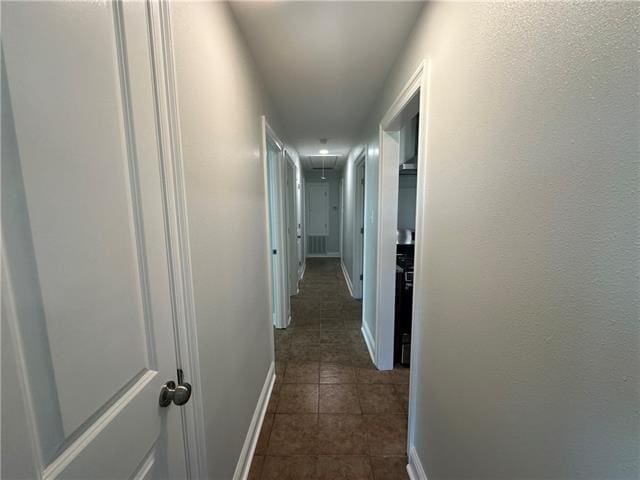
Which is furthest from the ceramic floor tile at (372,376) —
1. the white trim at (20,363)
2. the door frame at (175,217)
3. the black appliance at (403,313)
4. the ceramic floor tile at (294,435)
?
the white trim at (20,363)

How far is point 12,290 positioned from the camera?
0.37 m

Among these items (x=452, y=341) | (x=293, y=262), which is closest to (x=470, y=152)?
(x=452, y=341)

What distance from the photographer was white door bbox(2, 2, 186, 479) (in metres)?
0.38

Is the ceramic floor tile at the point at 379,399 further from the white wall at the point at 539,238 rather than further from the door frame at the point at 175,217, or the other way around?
the door frame at the point at 175,217

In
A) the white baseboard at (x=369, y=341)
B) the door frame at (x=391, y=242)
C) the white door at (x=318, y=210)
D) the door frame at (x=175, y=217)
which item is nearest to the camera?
the door frame at (x=175, y=217)

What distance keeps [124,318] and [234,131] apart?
1.02 metres

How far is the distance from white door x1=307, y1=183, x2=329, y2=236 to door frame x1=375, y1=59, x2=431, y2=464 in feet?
16.3

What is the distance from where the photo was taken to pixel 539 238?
587mm

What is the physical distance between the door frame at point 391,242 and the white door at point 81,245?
1.11 metres

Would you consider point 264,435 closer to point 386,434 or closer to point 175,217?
point 386,434

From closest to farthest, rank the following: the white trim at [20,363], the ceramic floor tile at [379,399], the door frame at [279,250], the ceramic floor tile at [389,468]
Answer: the white trim at [20,363] → the ceramic floor tile at [389,468] → the ceramic floor tile at [379,399] → the door frame at [279,250]

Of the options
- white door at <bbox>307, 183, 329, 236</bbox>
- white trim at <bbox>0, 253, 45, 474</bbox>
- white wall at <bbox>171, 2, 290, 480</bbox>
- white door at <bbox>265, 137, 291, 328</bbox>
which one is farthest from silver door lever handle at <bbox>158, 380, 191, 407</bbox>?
white door at <bbox>307, 183, 329, 236</bbox>

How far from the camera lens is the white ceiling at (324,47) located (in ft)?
4.03

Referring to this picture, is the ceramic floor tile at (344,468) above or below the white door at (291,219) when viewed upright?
below
